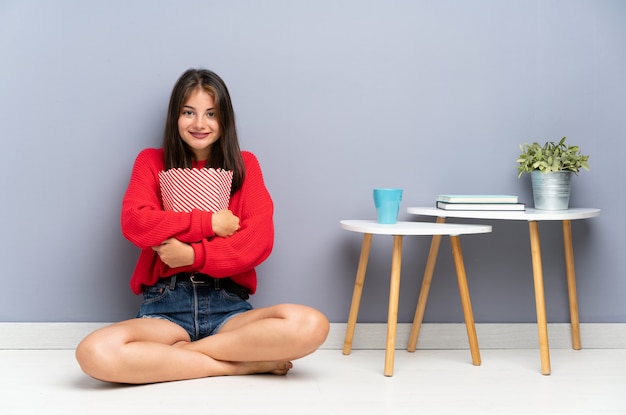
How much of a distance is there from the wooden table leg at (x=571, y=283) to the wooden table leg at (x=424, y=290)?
0.36 m

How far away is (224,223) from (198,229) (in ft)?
0.23

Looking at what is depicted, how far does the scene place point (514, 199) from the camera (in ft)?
6.08

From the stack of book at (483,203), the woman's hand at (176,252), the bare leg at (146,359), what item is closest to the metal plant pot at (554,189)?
the stack of book at (483,203)

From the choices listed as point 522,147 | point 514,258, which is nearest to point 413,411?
point 514,258

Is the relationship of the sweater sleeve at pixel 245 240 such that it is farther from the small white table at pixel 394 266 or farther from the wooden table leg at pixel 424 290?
the wooden table leg at pixel 424 290

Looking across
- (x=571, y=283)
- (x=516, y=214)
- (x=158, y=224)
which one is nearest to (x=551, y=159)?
(x=516, y=214)

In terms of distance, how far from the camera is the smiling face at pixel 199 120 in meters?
1.83

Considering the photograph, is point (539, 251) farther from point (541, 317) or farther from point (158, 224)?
point (158, 224)

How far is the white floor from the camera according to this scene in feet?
4.70

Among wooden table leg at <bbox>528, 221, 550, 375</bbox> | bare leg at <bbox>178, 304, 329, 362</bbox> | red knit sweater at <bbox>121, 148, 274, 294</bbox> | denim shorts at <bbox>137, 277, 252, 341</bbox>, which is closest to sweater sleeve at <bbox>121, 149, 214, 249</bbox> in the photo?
red knit sweater at <bbox>121, 148, 274, 294</bbox>

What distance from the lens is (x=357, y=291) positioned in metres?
1.95

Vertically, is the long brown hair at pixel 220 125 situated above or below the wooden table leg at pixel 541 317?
above

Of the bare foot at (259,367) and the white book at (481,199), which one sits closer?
the bare foot at (259,367)

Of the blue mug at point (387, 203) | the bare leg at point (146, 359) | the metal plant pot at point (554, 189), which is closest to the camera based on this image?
the bare leg at point (146, 359)
